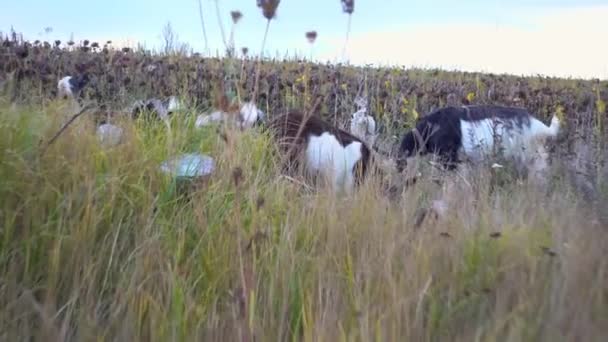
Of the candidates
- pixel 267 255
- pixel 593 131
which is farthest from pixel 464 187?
pixel 593 131

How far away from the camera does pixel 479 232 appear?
3.49 metres

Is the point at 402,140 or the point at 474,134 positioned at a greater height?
the point at 474,134

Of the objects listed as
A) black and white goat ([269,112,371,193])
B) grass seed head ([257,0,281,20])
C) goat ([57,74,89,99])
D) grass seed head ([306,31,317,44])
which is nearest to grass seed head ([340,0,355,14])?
grass seed head ([306,31,317,44])

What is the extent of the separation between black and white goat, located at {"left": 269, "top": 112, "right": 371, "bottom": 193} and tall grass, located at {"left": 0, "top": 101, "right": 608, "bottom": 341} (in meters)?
0.92

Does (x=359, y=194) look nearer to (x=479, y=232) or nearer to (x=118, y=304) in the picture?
(x=479, y=232)

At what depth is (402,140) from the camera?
7547mm

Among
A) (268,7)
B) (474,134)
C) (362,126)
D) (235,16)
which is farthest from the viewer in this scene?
(362,126)

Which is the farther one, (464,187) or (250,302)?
(464,187)

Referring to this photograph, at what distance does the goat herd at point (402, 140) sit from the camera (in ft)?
18.0

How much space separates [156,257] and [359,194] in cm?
123

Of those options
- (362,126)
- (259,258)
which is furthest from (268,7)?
(362,126)

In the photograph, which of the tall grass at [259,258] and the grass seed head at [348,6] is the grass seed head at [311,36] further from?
the tall grass at [259,258]

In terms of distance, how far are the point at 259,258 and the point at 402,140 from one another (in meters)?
4.29

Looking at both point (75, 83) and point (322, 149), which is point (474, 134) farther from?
point (75, 83)
